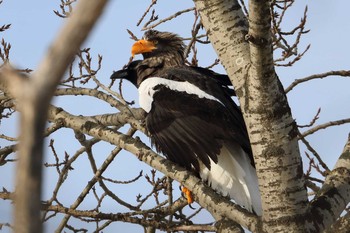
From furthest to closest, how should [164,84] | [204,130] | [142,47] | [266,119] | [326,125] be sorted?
[142,47], [164,84], [326,125], [204,130], [266,119]

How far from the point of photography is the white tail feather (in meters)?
4.61

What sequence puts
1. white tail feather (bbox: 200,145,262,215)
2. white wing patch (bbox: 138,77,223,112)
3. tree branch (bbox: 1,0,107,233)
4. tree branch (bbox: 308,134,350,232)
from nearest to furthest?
tree branch (bbox: 1,0,107,233)
tree branch (bbox: 308,134,350,232)
white tail feather (bbox: 200,145,262,215)
white wing patch (bbox: 138,77,223,112)

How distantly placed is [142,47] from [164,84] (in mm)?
1493

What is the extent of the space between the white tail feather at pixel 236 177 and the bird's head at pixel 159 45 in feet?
6.79

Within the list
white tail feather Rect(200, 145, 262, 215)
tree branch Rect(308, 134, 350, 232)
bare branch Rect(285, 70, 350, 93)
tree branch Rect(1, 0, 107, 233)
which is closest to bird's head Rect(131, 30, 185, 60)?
bare branch Rect(285, 70, 350, 93)

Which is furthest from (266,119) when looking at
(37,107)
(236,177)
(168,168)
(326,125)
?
(37,107)

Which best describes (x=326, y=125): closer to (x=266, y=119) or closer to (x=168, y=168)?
(x=168, y=168)

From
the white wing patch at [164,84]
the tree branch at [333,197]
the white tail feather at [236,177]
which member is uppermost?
the white wing patch at [164,84]

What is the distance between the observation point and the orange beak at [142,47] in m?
6.63

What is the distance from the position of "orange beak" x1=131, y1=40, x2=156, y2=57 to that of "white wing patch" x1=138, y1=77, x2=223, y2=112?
4.17 ft

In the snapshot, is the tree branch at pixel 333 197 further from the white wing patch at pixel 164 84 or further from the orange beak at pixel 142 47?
the orange beak at pixel 142 47

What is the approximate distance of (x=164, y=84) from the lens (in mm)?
5254

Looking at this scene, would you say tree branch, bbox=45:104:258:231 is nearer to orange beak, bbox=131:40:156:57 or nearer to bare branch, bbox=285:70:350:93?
bare branch, bbox=285:70:350:93

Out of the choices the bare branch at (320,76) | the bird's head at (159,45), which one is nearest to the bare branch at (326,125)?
the bare branch at (320,76)
